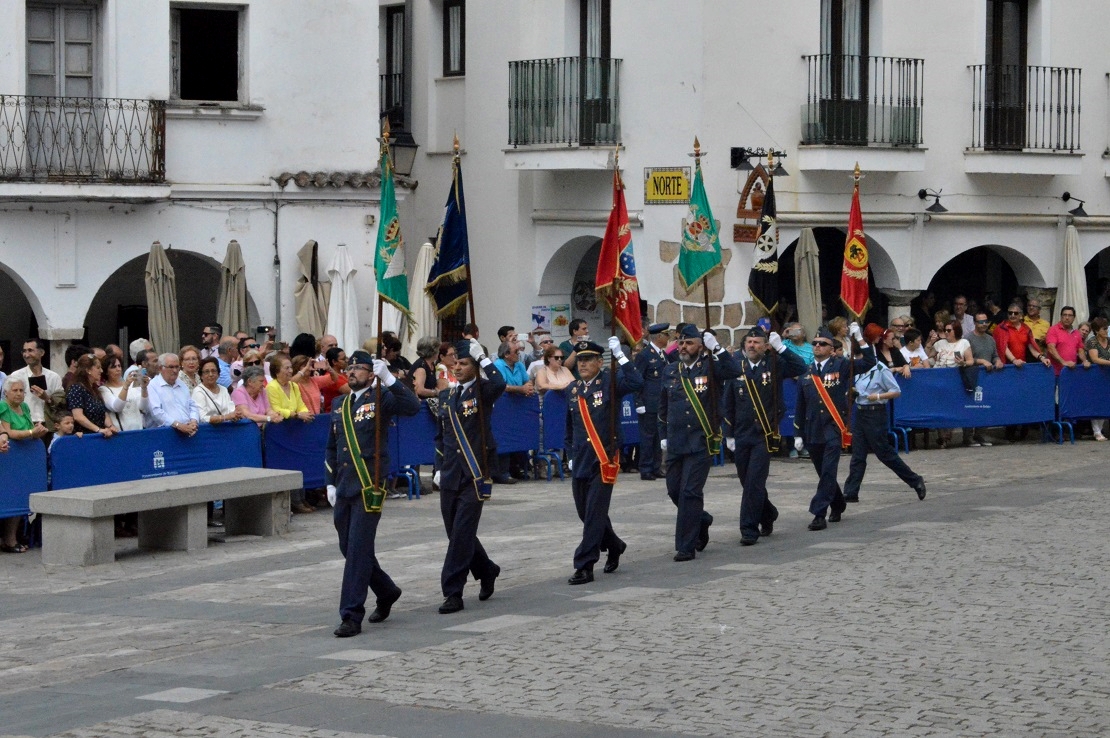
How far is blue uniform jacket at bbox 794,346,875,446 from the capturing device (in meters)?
16.4

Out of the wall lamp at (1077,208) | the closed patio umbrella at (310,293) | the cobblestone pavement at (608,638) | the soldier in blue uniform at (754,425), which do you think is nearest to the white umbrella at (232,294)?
the closed patio umbrella at (310,293)

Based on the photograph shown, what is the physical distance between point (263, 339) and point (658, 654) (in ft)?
46.5

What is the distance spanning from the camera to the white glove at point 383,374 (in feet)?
39.9

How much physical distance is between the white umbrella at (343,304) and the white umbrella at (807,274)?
607cm

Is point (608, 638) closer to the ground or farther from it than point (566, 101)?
closer to the ground

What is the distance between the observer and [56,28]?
2312cm

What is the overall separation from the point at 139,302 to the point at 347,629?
15.6 metres

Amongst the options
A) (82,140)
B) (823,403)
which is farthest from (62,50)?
(823,403)

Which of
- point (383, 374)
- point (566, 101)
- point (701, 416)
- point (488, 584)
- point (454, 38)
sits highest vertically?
point (454, 38)

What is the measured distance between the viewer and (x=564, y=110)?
82.6 ft

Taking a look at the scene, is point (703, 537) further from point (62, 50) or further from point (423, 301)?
point (62, 50)

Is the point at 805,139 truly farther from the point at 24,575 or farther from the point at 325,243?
the point at 24,575

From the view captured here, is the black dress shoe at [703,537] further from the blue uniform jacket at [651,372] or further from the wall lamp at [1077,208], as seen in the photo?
the wall lamp at [1077,208]

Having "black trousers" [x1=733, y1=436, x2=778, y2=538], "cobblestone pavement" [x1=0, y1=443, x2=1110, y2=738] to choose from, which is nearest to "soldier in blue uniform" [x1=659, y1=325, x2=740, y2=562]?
"cobblestone pavement" [x1=0, y1=443, x2=1110, y2=738]
